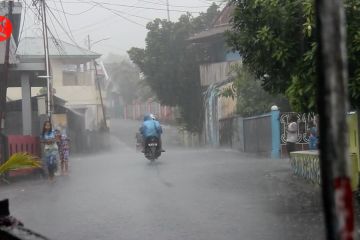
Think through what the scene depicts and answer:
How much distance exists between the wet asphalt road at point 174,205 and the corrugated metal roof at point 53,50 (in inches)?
1131

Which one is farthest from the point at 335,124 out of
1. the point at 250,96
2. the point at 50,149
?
the point at 250,96

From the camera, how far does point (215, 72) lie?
1361 inches

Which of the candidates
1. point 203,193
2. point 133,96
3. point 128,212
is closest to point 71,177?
point 203,193

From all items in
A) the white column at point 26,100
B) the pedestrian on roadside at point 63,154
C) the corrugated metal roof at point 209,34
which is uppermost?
the corrugated metal roof at point 209,34

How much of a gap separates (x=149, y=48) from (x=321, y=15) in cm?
3710

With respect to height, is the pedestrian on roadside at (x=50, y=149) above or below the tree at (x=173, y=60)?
below

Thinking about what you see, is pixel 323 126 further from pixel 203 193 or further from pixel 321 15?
pixel 203 193

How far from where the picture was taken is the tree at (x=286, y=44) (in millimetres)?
7934

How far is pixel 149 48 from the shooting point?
3894cm

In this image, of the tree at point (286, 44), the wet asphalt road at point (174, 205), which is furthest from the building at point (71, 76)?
the tree at point (286, 44)

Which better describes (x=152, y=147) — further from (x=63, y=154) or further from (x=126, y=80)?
(x=126, y=80)

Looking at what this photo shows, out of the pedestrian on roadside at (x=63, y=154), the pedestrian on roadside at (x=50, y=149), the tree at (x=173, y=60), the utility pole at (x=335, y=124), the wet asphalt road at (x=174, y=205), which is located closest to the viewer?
the utility pole at (x=335, y=124)

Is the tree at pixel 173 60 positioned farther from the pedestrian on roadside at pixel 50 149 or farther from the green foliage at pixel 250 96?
the pedestrian on roadside at pixel 50 149

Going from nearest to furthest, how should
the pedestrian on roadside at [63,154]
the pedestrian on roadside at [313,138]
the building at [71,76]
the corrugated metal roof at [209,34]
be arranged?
the pedestrian on roadside at [63,154]
the pedestrian on roadside at [313,138]
the corrugated metal roof at [209,34]
the building at [71,76]
